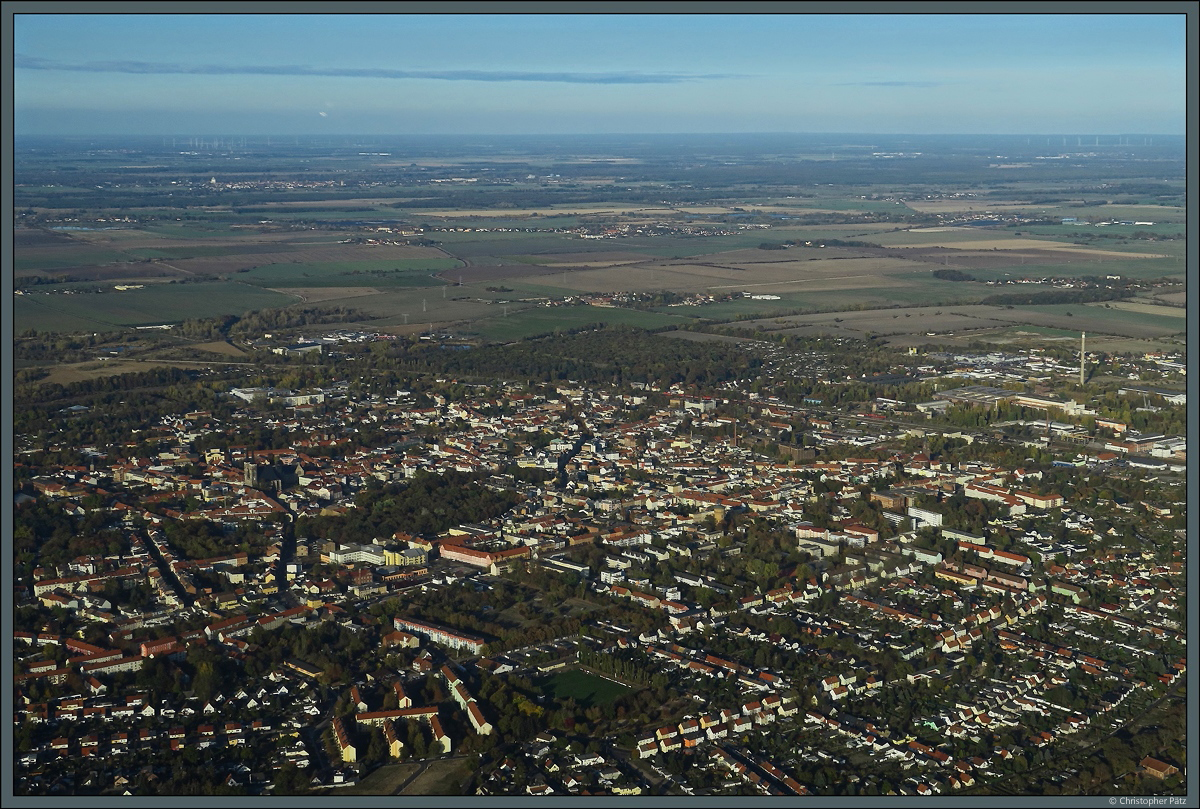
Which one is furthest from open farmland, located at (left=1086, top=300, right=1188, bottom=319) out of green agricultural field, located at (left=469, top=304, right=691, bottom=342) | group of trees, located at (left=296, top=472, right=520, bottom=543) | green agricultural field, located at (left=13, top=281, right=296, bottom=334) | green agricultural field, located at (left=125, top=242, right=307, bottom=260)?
green agricultural field, located at (left=125, top=242, right=307, bottom=260)

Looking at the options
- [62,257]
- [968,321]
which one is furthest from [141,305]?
[968,321]

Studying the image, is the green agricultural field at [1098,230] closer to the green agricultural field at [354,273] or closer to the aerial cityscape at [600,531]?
the aerial cityscape at [600,531]

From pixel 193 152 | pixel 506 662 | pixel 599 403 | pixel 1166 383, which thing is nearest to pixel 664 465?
pixel 599 403

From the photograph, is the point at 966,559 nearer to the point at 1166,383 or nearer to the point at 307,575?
the point at 307,575

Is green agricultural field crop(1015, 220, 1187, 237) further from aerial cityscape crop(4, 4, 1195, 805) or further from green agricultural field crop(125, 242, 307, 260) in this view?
green agricultural field crop(125, 242, 307, 260)

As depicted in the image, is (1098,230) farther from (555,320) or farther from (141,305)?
(141,305)
